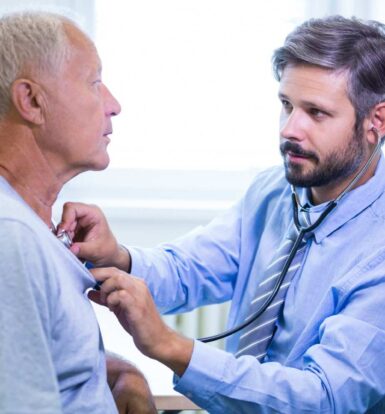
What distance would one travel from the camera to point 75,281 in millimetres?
1476

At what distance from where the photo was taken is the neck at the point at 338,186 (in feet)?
6.40

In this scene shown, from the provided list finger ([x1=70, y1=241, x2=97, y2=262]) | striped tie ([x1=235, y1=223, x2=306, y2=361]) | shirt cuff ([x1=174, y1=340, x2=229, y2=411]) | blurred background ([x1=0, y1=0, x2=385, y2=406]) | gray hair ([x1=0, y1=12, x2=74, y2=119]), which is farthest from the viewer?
blurred background ([x1=0, y1=0, x2=385, y2=406])

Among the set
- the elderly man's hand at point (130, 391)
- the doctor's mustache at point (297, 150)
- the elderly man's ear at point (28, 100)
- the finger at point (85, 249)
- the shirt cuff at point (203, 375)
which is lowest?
the elderly man's hand at point (130, 391)

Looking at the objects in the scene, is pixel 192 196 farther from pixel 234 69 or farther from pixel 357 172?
pixel 357 172

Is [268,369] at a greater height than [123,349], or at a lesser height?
Answer: greater

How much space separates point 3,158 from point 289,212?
2.51ft

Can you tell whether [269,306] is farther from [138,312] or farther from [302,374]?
[138,312]

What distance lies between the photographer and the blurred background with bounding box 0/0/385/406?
302 centimetres

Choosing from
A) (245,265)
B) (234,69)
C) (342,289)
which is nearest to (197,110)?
(234,69)

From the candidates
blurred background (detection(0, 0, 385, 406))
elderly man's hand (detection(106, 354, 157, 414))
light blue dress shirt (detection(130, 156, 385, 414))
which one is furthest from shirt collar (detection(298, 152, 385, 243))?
blurred background (detection(0, 0, 385, 406))

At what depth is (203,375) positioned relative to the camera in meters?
1.67

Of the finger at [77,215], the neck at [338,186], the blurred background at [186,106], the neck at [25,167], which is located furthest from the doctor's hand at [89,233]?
the blurred background at [186,106]

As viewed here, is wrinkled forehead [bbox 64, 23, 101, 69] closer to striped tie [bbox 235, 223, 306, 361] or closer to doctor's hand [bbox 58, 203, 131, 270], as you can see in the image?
doctor's hand [bbox 58, 203, 131, 270]

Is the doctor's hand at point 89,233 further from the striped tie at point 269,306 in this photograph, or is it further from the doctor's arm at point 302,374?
the striped tie at point 269,306
